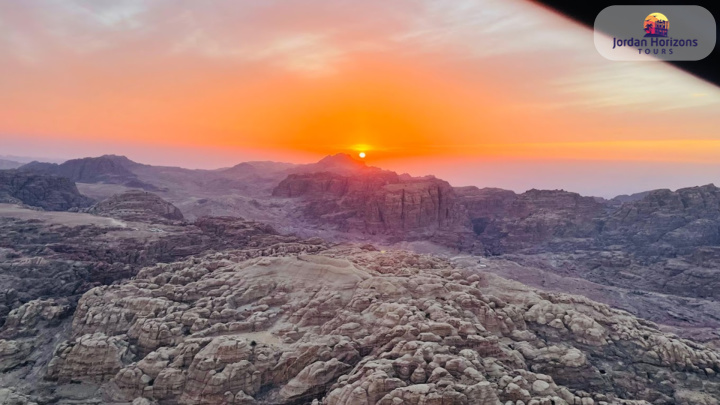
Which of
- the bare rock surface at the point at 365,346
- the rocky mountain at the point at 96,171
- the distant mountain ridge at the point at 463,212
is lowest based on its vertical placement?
the bare rock surface at the point at 365,346

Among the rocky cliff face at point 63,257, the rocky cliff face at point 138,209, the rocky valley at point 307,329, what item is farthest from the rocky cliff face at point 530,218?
the rocky cliff face at point 138,209

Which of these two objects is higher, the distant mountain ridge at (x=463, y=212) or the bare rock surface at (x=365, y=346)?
the distant mountain ridge at (x=463, y=212)

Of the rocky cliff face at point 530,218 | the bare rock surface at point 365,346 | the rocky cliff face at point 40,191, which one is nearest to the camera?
the bare rock surface at point 365,346

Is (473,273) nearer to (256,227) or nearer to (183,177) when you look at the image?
(256,227)

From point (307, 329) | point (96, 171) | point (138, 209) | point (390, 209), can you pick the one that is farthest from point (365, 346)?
point (96, 171)

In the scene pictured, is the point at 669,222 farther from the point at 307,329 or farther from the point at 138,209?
the point at 138,209

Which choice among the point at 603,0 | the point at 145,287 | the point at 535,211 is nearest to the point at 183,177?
the point at 535,211

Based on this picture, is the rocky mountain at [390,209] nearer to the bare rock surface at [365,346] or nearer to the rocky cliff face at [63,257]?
the rocky cliff face at [63,257]
